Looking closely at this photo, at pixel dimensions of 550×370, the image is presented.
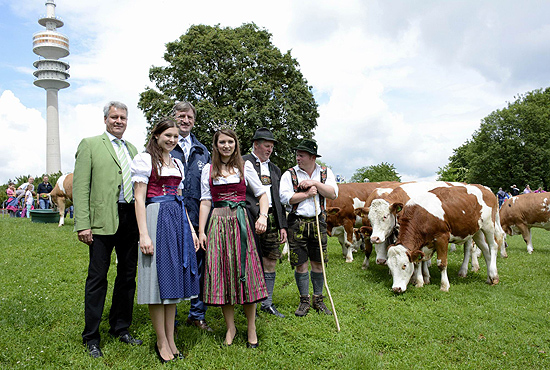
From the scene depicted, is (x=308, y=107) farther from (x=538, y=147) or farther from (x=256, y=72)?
(x=538, y=147)

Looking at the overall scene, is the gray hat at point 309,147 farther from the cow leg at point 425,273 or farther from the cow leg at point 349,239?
the cow leg at point 349,239

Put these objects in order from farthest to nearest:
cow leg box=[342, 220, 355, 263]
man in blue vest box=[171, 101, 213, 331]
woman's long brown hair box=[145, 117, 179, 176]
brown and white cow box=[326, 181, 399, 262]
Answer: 1. brown and white cow box=[326, 181, 399, 262]
2. cow leg box=[342, 220, 355, 263]
3. man in blue vest box=[171, 101, 213, 331]
4. woman's long brown hair box=[145, 117, 179, 176]

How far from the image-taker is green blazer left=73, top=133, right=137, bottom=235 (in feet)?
13.8

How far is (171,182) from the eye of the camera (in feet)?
13.3

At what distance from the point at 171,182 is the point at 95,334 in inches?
75.9

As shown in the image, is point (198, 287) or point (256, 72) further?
point (256, 72)

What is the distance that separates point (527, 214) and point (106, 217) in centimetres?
1400

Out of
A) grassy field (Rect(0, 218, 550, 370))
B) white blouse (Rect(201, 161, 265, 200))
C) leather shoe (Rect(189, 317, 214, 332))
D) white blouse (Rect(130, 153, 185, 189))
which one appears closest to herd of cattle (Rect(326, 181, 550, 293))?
grassy field (Rect(0, 218, 550, 370))

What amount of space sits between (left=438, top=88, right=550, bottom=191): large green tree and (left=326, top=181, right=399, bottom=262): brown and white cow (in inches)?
1545

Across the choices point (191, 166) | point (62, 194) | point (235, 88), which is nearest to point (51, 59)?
point (235, 88)

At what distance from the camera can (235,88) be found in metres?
25.5

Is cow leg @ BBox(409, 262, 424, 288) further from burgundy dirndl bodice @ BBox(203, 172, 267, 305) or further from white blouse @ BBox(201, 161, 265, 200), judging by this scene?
white blouse @ BBox(201, 161, 265, 200)

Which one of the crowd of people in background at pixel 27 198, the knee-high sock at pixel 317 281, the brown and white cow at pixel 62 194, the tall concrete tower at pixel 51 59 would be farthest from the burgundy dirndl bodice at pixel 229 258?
the tall concrete tower at pixel 51 59

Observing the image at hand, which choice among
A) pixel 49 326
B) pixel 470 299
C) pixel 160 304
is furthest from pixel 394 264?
pixel 49 326
